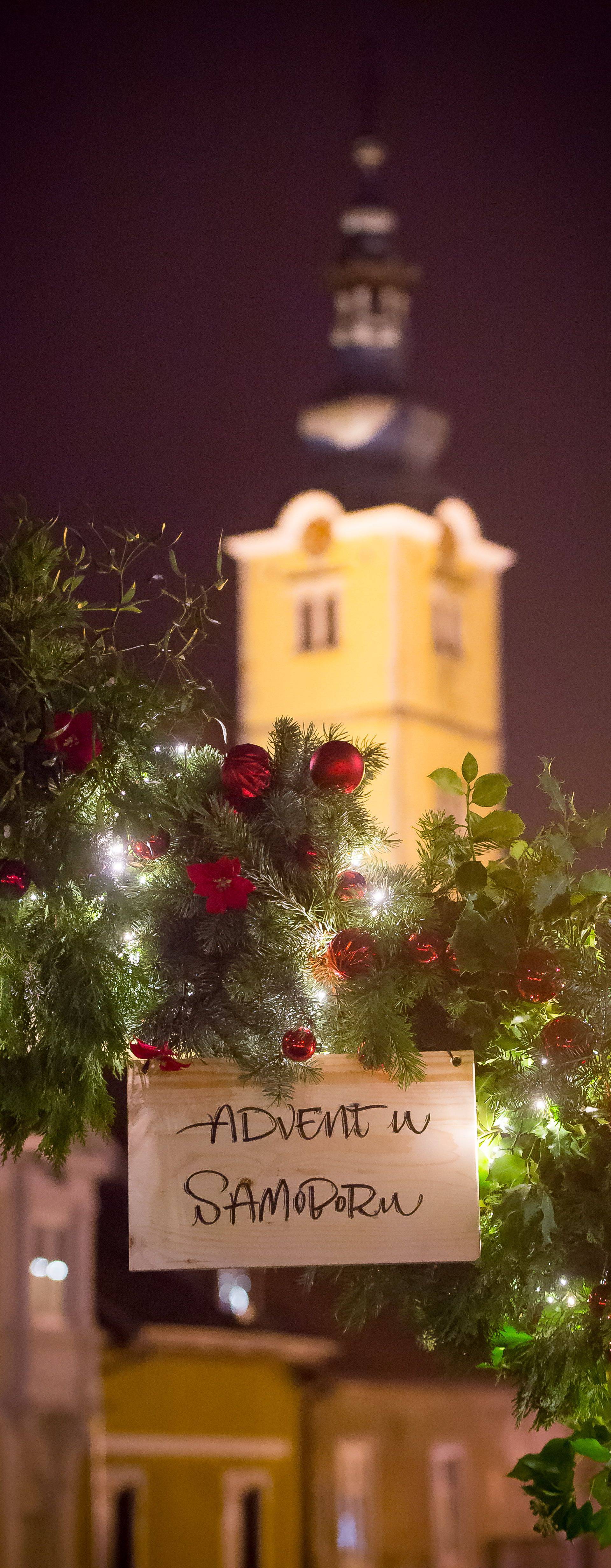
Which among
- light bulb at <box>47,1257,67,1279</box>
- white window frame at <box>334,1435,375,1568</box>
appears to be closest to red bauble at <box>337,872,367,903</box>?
light bulb at <box>47,1257,67,1279</box>

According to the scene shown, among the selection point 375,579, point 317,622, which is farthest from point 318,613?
point 375,579

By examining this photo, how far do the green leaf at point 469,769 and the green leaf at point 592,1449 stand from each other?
0.46 meters

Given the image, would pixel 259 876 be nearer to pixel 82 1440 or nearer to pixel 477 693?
pixel 82 1440

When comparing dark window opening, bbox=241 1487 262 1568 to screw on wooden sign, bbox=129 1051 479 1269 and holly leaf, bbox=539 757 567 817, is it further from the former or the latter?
holly leaf, bbox=539 757 567 817

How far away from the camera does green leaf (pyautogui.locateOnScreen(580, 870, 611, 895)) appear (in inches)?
42.1

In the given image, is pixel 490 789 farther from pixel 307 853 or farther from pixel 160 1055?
pixel 160 1055

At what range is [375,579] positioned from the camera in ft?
37.0

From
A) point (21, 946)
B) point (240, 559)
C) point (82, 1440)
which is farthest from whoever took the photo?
point (240, 559)

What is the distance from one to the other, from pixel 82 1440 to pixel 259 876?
2500 mm

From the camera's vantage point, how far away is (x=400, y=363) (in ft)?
Result: 31.4

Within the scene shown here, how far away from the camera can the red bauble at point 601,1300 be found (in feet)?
3.49

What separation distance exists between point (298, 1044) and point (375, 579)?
10.4 m

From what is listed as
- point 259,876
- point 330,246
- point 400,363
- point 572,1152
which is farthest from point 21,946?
point 400,363

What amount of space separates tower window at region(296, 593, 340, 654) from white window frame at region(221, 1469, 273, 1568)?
23.9ft
